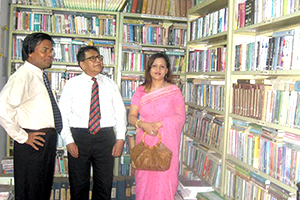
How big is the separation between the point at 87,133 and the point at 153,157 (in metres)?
0.62

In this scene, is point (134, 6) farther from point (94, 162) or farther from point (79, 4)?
point (94, 162)

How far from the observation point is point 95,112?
2.45m

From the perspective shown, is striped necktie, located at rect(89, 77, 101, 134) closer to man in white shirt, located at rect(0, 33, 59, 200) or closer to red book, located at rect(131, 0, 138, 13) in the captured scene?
man in white shirt, located at rect(0, 33, 59, 200)

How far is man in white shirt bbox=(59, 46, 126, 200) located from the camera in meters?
2.41

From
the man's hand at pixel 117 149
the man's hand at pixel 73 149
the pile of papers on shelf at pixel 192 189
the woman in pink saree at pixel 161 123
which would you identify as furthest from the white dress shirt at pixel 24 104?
the pile of papers on shelf at pixel 192 189

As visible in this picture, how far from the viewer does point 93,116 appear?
2428 millimetres

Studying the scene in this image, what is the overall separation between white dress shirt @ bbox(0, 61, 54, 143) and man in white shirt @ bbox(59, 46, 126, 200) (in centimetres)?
42

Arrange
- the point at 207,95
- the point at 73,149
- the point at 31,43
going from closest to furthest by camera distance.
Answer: the point at 31,43 → the point at 73,149 → the point at 207,95

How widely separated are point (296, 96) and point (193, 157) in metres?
1.60

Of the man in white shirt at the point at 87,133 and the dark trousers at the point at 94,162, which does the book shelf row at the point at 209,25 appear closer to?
the man in white shirt at the point at 87,133

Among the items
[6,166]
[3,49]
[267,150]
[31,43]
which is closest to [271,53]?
[267,150]

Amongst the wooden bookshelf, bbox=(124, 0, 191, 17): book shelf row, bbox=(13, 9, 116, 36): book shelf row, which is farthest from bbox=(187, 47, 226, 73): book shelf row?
bbox=(13, 9, 116, 36): book shelf row

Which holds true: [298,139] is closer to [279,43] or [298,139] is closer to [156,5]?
[279,43]

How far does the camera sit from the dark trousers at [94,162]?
241cm
